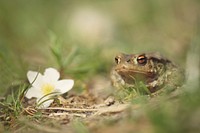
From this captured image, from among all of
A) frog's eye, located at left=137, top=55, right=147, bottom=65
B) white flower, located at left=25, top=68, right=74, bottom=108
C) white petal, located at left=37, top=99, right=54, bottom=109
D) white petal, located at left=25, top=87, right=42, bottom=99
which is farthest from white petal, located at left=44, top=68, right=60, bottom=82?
frog's eye, located at left=137, top=55, right=147, bottom=65

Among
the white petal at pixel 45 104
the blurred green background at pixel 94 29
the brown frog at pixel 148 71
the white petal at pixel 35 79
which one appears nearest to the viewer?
the white petal at pixel 45 104

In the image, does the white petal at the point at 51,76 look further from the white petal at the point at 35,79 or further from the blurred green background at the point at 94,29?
the blurred green background at the point at 94,29

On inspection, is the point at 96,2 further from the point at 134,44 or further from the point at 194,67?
the point at 194,67

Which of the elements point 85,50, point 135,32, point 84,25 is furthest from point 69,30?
point 85,50

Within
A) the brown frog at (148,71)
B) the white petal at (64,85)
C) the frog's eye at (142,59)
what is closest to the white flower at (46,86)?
the white petal at (64,85)

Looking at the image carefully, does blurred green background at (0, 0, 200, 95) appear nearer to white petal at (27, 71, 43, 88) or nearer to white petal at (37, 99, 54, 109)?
white petal at (27, 71, 43, 88)

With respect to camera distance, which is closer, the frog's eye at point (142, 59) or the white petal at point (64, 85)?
the white petal at point (64, 85)
